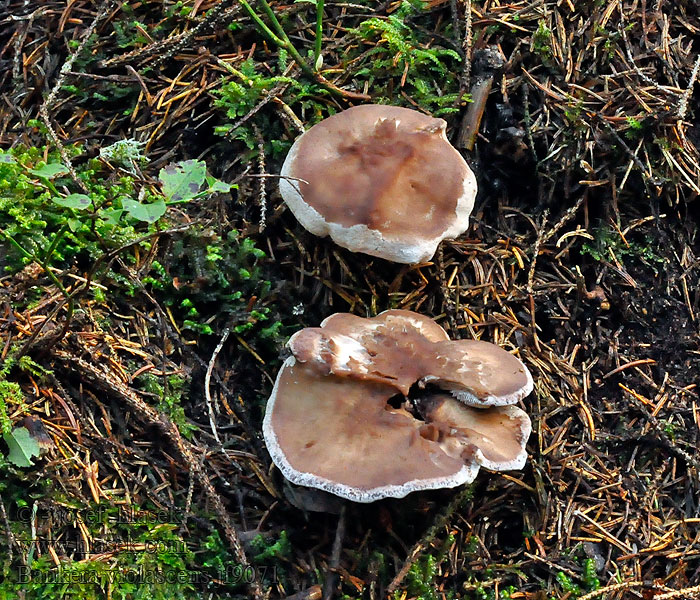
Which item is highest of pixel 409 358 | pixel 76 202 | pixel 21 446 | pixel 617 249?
pixel 76 202

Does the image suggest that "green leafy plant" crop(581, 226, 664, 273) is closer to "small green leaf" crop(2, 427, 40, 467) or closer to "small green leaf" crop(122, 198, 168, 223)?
"small green leaf" crop(122, 198, 168, 223)

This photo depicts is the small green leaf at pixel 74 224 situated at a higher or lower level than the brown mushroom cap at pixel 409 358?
higher

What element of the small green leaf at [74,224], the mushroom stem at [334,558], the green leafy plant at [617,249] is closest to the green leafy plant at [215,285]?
the small green leaf at [74,224]

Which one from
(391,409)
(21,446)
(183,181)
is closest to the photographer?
(183,181)

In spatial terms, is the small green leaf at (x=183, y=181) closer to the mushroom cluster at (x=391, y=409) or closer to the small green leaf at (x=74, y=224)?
the small green leaf at (x=74, y=224)

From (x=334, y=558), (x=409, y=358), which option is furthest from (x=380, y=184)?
Result: (x=334, y=558)

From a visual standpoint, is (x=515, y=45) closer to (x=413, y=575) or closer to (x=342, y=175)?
(x=342, y=175)

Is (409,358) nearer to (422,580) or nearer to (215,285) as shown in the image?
(422,580)
